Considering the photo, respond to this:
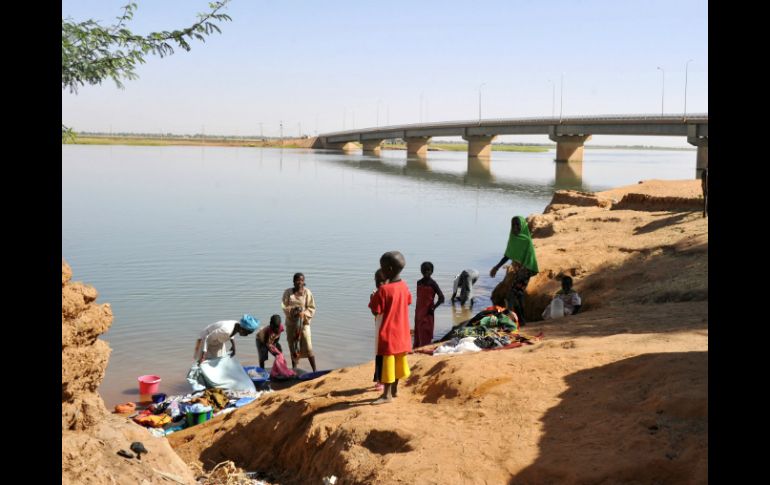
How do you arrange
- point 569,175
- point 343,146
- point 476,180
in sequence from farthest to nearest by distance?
point 343,146 → point 569,175 → point 476,180

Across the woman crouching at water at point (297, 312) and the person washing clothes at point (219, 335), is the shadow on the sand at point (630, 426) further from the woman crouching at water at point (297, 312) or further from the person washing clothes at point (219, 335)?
the woman crouching at water at point (297, 312)

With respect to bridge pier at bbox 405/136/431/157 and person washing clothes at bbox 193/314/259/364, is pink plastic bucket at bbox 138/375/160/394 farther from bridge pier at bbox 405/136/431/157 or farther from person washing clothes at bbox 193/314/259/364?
bridge pier at bbox 405/136/431/157

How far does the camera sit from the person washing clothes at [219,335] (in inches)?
363

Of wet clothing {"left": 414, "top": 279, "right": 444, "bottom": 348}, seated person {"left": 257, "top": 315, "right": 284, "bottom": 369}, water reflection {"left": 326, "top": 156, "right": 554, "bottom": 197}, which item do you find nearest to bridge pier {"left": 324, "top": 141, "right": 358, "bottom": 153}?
water reflection {"left": 326, "top": 156, "right": 554, "bottom": 197}

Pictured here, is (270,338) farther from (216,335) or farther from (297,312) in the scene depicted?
(216,335)

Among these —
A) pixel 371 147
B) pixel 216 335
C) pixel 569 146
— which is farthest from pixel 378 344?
pixel 371 147

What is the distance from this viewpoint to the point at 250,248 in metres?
23.1


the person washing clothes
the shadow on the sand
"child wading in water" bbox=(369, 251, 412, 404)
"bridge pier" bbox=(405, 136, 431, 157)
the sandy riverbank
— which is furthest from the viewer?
"bridge pier" bbox=(405, 136, 431, 157)

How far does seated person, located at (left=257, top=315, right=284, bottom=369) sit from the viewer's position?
33.4ft

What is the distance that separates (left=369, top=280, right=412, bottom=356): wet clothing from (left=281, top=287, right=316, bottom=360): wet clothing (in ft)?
12.0

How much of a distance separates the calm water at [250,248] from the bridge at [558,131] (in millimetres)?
7676

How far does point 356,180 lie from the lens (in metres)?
55.1

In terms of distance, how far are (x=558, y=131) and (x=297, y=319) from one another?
201 ft
